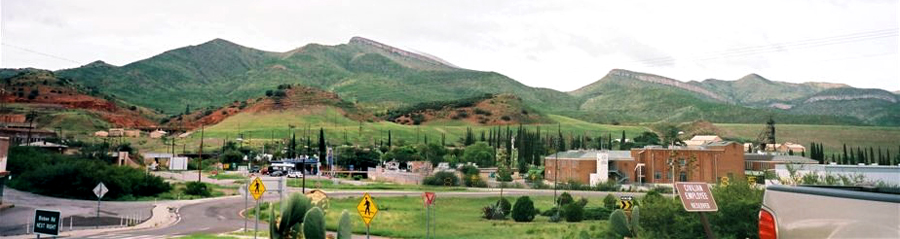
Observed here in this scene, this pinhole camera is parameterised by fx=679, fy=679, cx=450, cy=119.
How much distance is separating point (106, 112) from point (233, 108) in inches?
1843

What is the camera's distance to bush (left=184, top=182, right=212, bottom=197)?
55.1m

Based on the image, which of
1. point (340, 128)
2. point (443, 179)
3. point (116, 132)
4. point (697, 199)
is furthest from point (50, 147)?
point (340, 128)

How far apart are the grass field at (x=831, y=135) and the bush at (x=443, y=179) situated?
7860cm

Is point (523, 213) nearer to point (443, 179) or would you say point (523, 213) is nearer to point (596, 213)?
point (596, 213)

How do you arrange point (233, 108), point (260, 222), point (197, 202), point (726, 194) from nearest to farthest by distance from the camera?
point (726, 194), point (260, 222), point (197, 202), point (233, 108)

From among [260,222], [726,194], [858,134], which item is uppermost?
[858,134]

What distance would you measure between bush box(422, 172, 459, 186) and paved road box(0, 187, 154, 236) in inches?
1189

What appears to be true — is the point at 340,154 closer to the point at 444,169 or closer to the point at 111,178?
the point at 444,169

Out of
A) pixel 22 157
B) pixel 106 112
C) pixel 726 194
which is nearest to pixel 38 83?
pixel 106 112

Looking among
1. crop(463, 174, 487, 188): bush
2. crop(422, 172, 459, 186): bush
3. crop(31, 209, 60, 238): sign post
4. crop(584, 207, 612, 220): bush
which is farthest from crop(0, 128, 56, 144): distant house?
crop(31, 209, 60, 238): sign post

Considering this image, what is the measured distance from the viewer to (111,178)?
5091 cm

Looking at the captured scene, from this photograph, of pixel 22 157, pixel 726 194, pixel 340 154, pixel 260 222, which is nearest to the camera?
pixel 726 194

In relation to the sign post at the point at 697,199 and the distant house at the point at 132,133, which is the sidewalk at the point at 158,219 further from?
the distant house at the point at 132,133

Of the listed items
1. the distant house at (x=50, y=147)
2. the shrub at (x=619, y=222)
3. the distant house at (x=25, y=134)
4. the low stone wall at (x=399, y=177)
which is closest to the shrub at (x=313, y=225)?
the shrub at (x=619, y=222)
